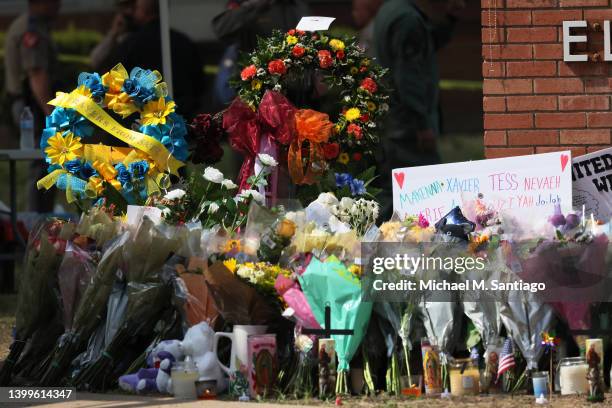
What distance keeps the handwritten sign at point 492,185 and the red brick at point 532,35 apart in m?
0.90

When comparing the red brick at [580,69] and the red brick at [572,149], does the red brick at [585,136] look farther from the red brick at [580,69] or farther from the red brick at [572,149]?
the red brick at [580,69]

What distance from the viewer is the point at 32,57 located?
486 inches

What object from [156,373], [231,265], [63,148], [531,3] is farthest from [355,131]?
[156,373]

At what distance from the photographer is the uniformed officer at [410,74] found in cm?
1097

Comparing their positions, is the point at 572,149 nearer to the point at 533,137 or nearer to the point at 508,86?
the point at 533,137

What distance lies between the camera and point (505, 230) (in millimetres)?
6359

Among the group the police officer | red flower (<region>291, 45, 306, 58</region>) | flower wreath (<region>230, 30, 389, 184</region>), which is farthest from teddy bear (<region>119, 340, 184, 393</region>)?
the police officer

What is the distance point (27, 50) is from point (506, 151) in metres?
6.28

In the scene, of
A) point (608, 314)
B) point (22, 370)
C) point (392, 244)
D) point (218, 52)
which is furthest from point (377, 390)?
point (218, 52)

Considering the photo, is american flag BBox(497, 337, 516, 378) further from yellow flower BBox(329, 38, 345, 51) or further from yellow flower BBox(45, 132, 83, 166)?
yellow flower BBox(45, 132, 83, 166)

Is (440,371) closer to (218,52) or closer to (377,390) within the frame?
(377,390)

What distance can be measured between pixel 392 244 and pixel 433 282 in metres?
0.28

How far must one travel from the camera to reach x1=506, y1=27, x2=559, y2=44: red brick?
7.43 m

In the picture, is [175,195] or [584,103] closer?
[175,195]
